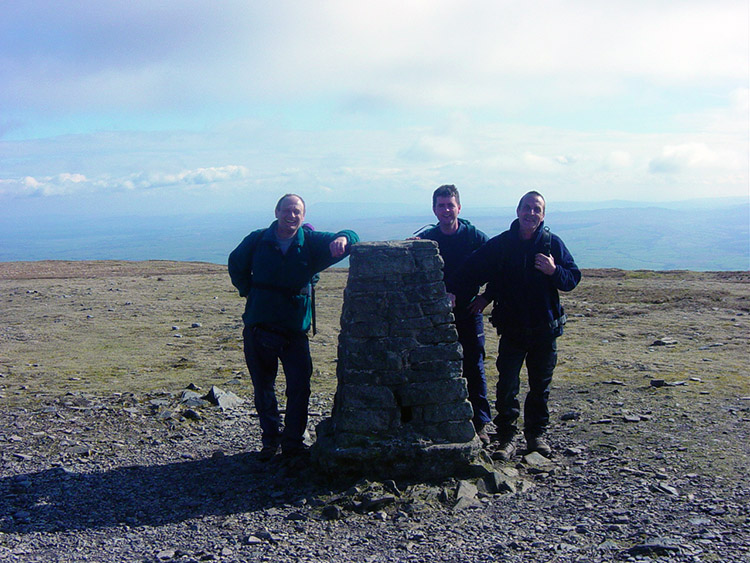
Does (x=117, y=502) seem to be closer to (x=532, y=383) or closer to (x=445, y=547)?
(x=445, y=547)

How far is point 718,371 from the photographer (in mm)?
11539

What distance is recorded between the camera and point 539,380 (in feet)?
25.2

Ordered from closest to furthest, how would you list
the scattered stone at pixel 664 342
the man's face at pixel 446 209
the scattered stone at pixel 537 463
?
the scattered stone at pixel 537 463 < the man's face at pixel 446 209 < the scattered stone at pixel 664 342

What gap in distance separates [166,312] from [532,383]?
622 inches

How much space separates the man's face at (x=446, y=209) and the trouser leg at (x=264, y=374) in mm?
2491

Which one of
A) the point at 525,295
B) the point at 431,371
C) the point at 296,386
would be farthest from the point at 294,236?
the point at 525,295

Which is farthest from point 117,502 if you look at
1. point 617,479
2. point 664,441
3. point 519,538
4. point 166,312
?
point 166,312

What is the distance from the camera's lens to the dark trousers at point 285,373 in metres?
7.54

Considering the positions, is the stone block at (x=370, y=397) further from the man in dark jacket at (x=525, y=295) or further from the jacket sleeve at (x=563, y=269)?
the jacket sleeve at (x=563, y=269)

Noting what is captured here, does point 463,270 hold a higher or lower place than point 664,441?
higher

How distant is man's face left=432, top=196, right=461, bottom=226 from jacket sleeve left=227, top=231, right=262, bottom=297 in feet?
7.01

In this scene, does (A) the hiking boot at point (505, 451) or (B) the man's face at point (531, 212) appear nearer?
(B) the man's face at point (531, 212)

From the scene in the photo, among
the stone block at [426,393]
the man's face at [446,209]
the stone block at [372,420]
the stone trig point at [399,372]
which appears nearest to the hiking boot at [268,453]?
the stone trig point at [399,372]

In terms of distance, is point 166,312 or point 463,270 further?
point 166,312
